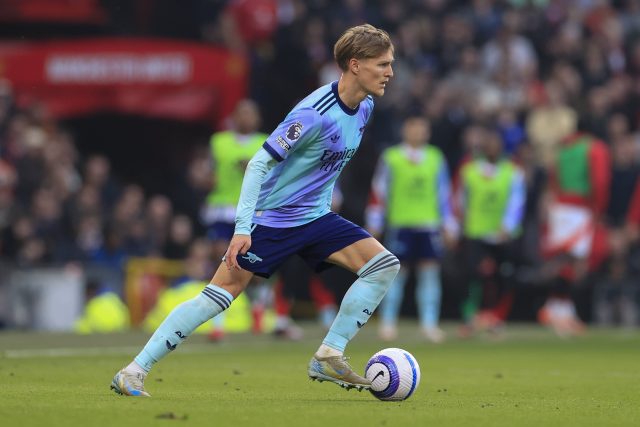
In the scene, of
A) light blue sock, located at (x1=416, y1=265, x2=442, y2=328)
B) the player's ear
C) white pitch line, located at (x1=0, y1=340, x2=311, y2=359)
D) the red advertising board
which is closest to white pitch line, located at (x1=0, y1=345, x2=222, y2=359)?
white pitch line, located at (x1=0, y1=340, x2=311, y2=359)

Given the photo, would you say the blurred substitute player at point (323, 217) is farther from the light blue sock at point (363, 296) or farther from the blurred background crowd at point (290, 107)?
the blurred background crowd at point (290, 107)

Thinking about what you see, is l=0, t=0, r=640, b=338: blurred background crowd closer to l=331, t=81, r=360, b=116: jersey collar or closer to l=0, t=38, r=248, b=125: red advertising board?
l=0, t=38, r=248, b=125: red advertising board

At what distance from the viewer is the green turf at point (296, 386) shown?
25.2 feet

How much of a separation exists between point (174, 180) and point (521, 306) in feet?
17.6

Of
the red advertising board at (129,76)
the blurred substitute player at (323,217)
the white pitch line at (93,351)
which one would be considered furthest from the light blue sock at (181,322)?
the red advertising board at (129,76)

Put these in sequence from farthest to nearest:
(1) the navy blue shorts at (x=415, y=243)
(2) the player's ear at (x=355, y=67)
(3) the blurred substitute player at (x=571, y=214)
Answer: (3) the blurred substitute player at (x=571, y=214), (1) the navy blue shorts at (x=415, y=243), (2) the player's ear at (x=355, y=67)

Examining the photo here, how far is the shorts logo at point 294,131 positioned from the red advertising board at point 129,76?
11929 mm

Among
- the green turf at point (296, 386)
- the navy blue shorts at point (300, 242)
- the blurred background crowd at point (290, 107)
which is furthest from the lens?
the blurred background crowd at point (290, 107)

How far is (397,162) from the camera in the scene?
17.5 meters

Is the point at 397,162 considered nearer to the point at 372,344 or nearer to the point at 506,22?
the point at 372,344

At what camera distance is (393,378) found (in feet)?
29.0

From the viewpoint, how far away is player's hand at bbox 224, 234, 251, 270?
8.45m

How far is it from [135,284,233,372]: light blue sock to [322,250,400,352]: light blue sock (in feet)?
2.60

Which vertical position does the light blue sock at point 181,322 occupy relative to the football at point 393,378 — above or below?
above
